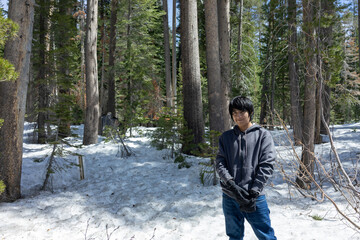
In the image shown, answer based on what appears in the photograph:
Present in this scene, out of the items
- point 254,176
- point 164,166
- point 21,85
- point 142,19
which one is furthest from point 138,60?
point 254,176

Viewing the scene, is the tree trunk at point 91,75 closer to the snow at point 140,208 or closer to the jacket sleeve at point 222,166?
the snow at point 140,208

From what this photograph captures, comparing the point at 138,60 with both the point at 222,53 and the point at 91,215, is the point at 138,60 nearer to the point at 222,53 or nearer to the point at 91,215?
the point at 222,53

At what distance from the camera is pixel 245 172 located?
250 centimetres

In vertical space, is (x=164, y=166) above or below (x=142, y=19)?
below

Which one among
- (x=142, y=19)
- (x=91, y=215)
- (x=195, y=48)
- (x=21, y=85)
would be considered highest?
(x=142, y=19)

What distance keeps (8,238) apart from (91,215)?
1315 mm

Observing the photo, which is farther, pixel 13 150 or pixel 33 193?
pixel 33 193

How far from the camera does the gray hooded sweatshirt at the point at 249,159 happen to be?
2.46 m

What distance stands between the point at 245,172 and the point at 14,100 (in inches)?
192

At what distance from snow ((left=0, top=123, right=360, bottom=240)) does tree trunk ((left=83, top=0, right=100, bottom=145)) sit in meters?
Answer: 2.47

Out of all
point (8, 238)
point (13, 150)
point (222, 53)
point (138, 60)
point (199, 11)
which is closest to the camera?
point (8, 238)

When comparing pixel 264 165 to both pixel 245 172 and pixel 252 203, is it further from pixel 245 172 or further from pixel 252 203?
pixel 252 203

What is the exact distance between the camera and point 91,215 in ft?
15.5

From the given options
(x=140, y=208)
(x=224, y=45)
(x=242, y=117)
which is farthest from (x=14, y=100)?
(x=224, y=45)
